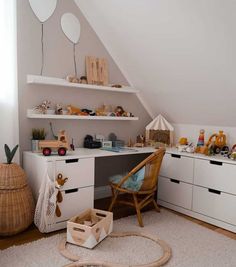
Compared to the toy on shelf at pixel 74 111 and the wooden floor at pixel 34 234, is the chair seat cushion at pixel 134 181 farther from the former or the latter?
the toy on shelf at pixel 74 111

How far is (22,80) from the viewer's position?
2.63 meters

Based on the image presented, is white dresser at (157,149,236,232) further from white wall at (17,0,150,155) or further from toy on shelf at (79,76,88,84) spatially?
toy on shelf at (79,76,88,84)

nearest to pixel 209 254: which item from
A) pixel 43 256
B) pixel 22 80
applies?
pixel 43 256

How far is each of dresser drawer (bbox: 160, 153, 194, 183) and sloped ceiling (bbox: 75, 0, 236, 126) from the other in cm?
56

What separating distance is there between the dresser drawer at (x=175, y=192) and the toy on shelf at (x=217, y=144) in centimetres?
45

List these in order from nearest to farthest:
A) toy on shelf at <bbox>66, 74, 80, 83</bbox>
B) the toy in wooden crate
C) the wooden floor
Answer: the toy in wooden crate < the wooden floor < toy on shelf at <bbox>66, 74, 80, 83</bbox>

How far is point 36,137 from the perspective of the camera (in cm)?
267

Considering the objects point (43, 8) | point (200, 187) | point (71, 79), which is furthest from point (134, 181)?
point (43, 8)

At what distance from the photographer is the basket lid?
89.4 inches

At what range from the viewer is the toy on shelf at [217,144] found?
2.89 meters

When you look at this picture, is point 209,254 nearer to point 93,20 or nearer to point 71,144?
point 71,144

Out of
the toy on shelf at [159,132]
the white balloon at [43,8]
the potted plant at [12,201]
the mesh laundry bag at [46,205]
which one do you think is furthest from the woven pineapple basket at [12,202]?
the toy on shelf at [159,132]

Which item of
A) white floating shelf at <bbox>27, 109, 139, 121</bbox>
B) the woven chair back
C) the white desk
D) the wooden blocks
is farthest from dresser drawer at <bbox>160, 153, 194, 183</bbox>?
the wooden blocks

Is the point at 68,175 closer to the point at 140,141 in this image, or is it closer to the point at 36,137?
the point at 36,137
